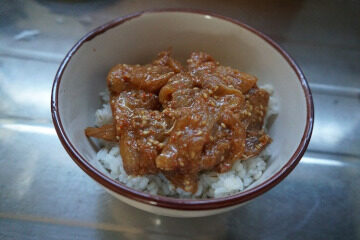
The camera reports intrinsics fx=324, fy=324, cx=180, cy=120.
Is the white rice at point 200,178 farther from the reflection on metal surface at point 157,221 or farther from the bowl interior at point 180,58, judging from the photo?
the reflection on metal surface at point 157,221

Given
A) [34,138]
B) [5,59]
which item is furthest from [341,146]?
[5,59]

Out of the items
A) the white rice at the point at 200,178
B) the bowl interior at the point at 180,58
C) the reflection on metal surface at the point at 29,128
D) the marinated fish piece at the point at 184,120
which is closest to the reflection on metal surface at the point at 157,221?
the white rice at the point at 200,178

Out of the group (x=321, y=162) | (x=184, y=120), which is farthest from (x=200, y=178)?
(x=321, y=162)

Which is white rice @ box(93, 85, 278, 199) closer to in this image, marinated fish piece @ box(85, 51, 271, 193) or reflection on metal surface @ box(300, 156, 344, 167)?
marinated fish piece @ box(85, 51, 271, 193)

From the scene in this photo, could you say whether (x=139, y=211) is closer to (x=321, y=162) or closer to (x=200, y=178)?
(x=200, y=178)

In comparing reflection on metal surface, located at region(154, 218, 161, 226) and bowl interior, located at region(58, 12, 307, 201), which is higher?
bowl interior, located at region(58, 12, 307, 201)

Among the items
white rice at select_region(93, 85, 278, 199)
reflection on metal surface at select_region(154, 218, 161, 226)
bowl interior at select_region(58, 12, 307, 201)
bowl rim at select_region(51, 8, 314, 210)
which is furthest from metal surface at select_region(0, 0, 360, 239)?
bowl rim at select_region(51, 8, 314, 210)
